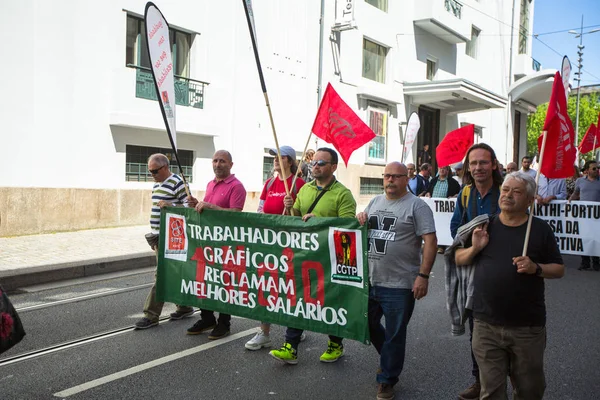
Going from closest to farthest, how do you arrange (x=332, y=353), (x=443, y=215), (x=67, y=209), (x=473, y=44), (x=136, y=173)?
(x=332, y=353) → (x=443, y=215) → (x=67, y=209) → (x=136, y=173) → (x=473, y=44)

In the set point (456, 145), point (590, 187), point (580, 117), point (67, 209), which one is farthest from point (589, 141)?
point (580, 117)

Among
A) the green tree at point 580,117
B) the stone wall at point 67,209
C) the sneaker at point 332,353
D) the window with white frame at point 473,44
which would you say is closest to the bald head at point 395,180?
the sneaker at point 332,353

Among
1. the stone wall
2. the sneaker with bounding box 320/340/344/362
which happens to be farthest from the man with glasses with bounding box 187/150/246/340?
the stone wall

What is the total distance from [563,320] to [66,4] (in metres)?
11.2

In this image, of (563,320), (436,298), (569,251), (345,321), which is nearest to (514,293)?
(345,321)

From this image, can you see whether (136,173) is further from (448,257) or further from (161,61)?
(448,257)

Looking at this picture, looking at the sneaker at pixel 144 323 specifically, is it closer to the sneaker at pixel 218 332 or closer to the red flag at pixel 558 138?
the sneaker at pixel 218 332

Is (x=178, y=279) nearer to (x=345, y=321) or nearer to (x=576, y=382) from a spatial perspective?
(x=345, y=321)

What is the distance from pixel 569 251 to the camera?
8.10 meters

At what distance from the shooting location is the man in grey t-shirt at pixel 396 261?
385cm

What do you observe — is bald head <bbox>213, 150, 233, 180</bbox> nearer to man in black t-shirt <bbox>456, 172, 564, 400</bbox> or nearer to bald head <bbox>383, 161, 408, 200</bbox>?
bald head <bbox>383, 161, 408, 200</bbox>

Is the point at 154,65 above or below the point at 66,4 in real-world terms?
below

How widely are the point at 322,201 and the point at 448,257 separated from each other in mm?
1209

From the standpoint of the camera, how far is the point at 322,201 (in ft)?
14.4
